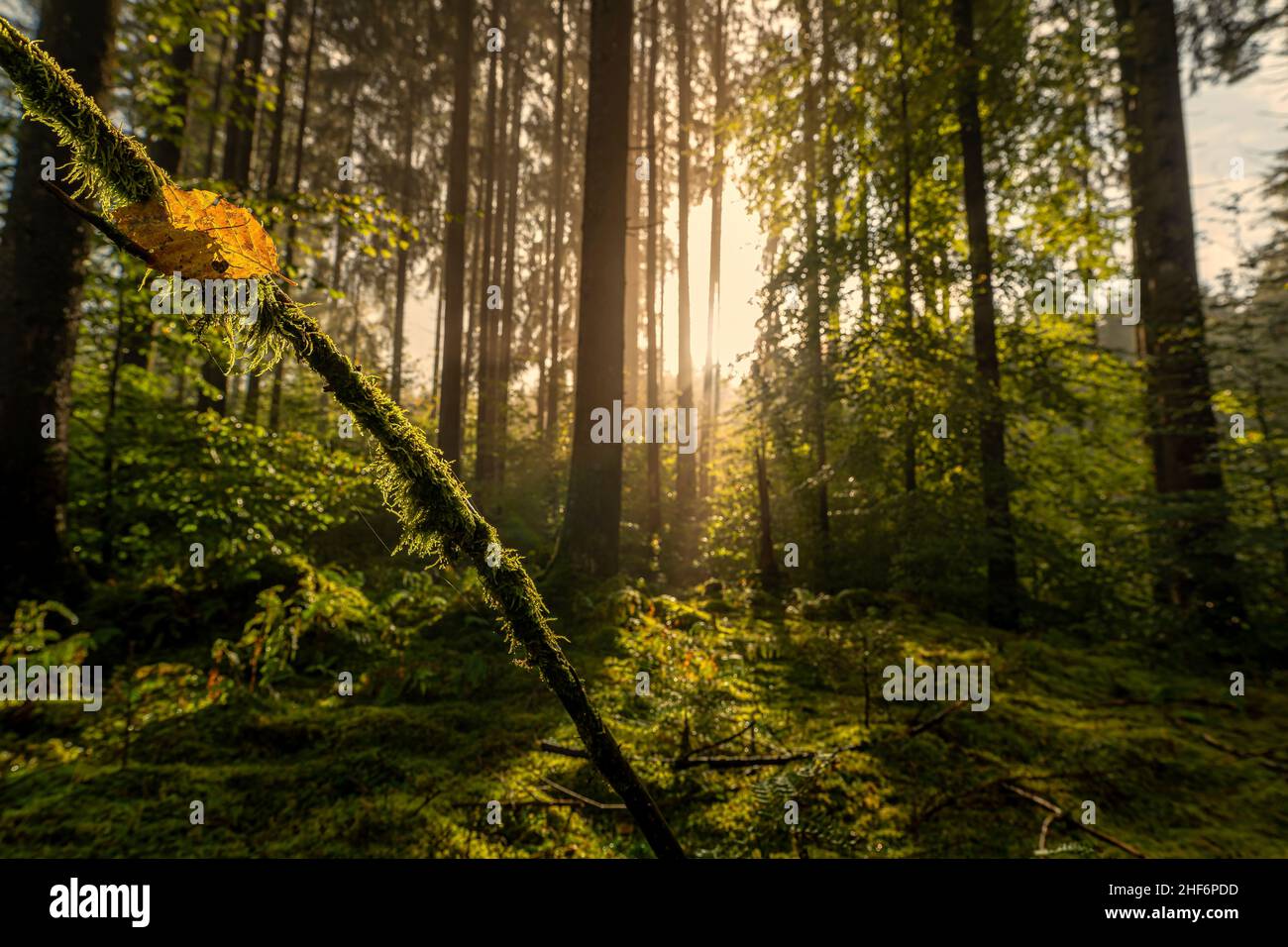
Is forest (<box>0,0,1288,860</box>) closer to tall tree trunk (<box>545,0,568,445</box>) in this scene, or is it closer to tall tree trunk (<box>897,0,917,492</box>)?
tall tree trunk (<box>897,0,917,492</box>)

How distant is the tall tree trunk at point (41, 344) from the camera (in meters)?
4.70

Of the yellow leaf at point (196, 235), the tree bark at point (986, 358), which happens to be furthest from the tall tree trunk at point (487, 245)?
the yellow leaf at point (196, 235)

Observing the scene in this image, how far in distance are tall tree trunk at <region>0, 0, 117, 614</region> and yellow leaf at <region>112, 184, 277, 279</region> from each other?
5774mm

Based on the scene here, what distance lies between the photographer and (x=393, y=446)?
1.14 metres

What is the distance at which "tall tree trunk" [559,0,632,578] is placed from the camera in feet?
23.8

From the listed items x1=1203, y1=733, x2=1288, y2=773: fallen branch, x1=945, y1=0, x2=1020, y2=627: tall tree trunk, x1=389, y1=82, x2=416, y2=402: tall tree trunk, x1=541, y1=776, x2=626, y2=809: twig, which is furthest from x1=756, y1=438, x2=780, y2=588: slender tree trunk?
x1=389, y1=82, x2=416, y2=402: tall tree trunk

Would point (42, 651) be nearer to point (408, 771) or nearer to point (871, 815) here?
point (408, 771)

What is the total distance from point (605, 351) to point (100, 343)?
5.38 meters

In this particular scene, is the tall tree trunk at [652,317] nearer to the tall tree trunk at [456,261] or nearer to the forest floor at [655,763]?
the tall tree trunk at [456,261]

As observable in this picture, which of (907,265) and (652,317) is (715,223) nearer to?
(652,317)

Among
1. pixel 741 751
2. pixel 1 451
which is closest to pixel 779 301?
pixel 741 751

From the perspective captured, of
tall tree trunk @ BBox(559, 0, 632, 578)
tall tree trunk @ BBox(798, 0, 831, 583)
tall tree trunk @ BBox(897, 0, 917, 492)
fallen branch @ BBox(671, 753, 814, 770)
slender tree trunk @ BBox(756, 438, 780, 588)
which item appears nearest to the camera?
fallen branch @ BBox(671, 753, 814, 770)

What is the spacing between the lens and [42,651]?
379 cm

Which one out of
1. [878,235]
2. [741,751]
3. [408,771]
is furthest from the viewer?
[878,235]
